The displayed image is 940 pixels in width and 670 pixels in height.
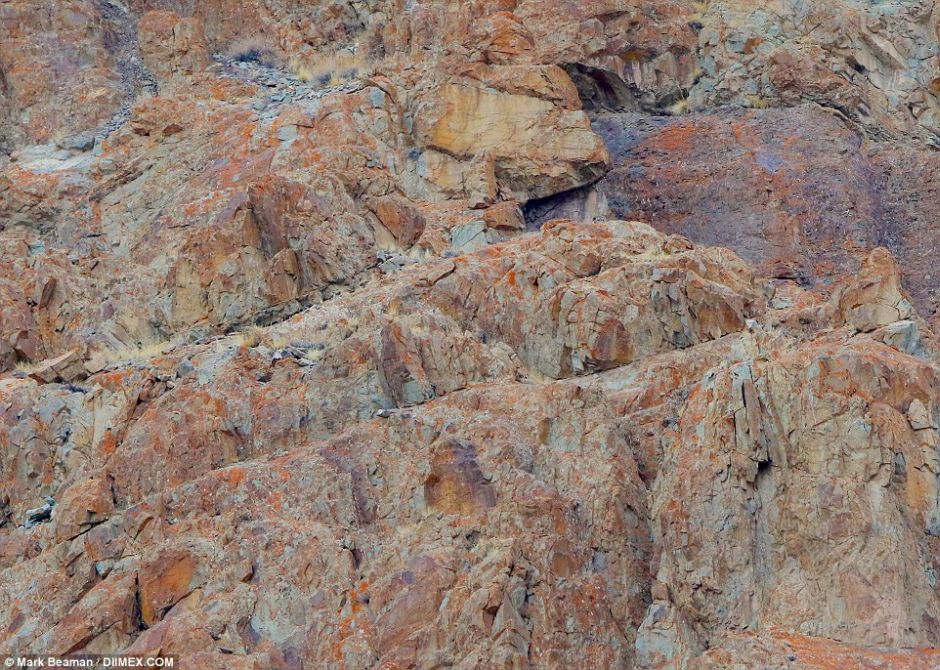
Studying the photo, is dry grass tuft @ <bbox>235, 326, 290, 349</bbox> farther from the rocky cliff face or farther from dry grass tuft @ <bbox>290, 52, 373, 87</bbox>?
dry grass tuft @ <bbox>290, 52, 373, 87</bbox>

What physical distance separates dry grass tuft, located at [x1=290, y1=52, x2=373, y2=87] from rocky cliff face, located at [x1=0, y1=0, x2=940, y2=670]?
87 millimetres

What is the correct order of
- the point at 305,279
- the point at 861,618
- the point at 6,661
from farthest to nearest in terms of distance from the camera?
the point at 305,279
the point at 6,661
the point at 861,618

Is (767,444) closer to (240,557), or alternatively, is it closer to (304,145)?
(240,557)

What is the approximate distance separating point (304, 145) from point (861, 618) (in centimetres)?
1366

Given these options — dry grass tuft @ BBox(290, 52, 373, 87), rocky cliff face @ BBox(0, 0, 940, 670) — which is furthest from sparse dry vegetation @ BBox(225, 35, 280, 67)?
dry grass tuft @ BBox(290, 52, 373, 87)

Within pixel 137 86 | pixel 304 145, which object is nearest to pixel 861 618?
pixel 304 145

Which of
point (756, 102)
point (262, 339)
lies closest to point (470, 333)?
point (262, 339)

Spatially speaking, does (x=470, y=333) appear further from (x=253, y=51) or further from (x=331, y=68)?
(x=253, y=51)

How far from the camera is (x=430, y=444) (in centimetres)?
A: 2092

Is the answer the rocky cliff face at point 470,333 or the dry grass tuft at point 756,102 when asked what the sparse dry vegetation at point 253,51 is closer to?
the rocky cliff face at point 470,333

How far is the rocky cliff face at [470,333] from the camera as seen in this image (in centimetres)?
1903

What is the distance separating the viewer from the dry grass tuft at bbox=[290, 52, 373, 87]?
31.3m

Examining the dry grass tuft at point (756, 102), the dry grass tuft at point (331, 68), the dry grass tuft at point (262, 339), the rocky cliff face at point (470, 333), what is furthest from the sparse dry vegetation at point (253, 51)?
the dry grass tuft at point (262, 339)

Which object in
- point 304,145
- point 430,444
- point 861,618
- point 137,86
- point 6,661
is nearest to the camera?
point 861,618
